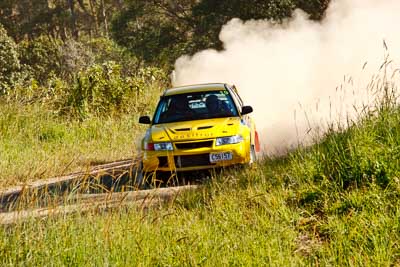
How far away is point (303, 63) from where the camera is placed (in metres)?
17.4

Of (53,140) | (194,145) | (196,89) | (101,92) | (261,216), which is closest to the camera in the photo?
(261,216)

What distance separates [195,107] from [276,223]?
452cm

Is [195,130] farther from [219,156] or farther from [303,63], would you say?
[303,63]

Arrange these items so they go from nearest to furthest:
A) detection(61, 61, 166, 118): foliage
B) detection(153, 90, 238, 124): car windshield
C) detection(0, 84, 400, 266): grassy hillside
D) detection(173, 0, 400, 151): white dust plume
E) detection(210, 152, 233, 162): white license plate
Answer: detection(0, 84, 400, 266): grassy hillside, detection(210, 152, 233, 162): white license plate, detection(153, 90, 238, 124): car windshield, detection(173, 0, 400, 151): white dust plume, detection(61, 61, 166, 118): foliage

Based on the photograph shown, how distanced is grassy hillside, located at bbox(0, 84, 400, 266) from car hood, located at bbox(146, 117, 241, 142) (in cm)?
155

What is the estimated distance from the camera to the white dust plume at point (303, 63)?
46.4 ft

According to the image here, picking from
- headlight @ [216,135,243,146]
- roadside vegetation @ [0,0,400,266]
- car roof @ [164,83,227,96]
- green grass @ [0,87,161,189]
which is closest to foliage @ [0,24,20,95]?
green grass @ [0,87,161,189]

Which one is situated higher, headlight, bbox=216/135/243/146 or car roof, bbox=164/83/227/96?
car roof, bbox=164/83/227/96

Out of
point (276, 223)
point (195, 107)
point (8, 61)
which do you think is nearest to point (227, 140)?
point (195, 107)

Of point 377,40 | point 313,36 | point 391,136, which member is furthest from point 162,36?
point 391,136

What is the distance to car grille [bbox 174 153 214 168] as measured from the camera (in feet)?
26.4

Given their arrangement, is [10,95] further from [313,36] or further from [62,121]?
[313,36]

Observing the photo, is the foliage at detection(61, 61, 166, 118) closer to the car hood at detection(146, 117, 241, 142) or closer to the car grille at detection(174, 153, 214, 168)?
the car hood at detection(146, 117, 241, 142)

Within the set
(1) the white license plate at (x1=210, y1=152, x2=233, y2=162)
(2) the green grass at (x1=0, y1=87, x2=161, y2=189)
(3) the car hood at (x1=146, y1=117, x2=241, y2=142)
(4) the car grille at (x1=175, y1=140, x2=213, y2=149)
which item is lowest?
(2) the green grass at (x1=0, y1=87, x2=161, y2=189)
